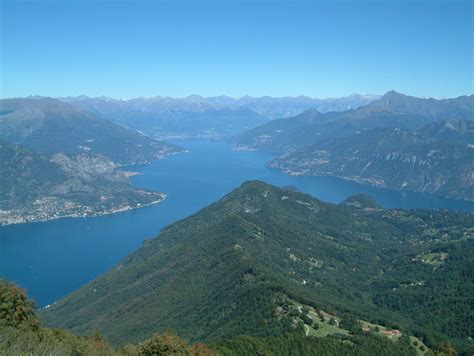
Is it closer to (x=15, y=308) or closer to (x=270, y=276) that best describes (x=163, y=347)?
(x=15, y=308)

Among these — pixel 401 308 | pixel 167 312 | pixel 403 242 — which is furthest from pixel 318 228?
pixel 167 312

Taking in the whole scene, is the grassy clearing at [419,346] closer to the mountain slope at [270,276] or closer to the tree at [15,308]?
the mountain slope at [270,276]

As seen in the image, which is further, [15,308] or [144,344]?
[15,308]

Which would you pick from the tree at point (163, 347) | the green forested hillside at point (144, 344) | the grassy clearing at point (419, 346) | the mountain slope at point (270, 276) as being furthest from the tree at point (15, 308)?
the grassy clearing at point (419, 346)

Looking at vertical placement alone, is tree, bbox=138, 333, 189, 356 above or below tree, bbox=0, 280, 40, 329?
below

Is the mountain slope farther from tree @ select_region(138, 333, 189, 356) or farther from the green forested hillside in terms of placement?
tree @ select_region(138, 333, 189, 356)

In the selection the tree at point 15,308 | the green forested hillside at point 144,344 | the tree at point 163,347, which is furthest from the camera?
the tree at point 15,308

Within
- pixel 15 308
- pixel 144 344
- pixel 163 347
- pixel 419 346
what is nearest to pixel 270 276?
pixel 419 346

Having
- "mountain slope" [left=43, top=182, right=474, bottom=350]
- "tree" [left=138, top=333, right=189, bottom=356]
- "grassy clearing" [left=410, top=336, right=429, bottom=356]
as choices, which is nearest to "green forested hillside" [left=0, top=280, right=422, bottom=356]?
"tree" [left=138, top=333, right=189, bottom=356]
